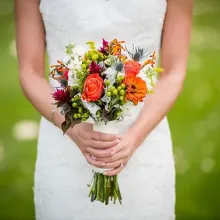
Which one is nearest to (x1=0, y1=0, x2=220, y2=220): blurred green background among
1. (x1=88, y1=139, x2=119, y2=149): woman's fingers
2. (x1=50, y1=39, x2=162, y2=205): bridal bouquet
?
(x1=88, y1=139, x2=119, y2=149): woman's fingers

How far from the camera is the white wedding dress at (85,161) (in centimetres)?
238

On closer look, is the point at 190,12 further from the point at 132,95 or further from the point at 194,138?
the point at 194,138

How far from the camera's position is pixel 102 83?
1962 mm

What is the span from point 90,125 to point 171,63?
402 mm

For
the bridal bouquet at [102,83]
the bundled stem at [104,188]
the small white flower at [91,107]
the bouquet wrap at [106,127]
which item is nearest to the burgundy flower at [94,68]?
the bridal bouquet at [102,83]

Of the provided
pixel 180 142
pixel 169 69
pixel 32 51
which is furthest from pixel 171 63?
pixel 180 142

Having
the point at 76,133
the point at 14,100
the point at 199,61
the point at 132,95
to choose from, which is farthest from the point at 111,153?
the point at 199,61

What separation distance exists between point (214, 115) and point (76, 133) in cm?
193

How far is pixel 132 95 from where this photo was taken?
1.98m

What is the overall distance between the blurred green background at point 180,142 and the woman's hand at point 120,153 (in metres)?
1.67

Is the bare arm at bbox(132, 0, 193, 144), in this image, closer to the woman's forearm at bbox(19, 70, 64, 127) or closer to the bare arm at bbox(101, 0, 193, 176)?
the bare arm at bbox(101, 0, 193, 176)

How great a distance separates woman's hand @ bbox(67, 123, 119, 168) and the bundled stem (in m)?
0.06

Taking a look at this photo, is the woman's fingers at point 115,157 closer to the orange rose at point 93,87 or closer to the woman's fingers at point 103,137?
the woman's fingers at point 103,137

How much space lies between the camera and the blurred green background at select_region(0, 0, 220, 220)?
3.91 metres
